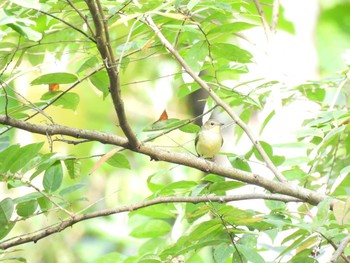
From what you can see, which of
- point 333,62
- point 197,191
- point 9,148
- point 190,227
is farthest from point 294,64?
point 333,62

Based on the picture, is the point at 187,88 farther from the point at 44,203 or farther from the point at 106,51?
the point at 106,51

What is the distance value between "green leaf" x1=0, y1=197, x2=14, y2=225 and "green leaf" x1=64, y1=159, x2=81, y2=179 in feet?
0.56

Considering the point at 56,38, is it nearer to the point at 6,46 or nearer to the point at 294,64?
the point at 6,46

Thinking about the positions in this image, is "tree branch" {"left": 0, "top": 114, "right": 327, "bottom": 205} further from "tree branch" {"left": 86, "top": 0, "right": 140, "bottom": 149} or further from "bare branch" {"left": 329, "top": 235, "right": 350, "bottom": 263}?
"bare branch" {"left": 329, "top": 235, "right": 350, "bottom": 263}

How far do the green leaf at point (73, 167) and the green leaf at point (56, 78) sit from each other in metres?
0.20

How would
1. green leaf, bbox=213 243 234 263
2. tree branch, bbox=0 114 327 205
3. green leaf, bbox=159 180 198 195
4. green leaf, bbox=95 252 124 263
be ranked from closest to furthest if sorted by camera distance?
tree branch, bbox=0 114 327 205 < green leaf, bbox=213 243 234 263 < green leaf, bbox=159 180 198 195 < green leaf, bbox=95 252 124 263

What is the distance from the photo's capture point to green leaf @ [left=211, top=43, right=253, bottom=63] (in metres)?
1.97

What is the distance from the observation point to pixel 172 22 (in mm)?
1959

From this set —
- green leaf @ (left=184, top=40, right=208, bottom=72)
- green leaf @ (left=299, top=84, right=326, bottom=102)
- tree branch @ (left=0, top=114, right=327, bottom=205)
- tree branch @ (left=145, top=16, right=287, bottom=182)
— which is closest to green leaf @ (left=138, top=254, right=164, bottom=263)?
tree branch @ (left=0, top=114, right=327, bottom=205)

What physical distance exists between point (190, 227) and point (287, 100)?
1.73 feet

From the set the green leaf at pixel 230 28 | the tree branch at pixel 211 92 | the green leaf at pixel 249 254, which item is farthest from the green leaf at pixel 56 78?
the green leaf at pixel 249 254

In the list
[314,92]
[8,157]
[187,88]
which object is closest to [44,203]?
[8,157]

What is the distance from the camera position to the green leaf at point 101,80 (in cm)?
195

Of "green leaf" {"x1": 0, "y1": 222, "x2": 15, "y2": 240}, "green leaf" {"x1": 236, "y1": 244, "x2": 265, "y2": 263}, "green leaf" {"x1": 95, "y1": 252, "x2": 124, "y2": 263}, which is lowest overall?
"green leaf" {"x1": 95, "y1": 252, "x2": 124, "y2": 263}
